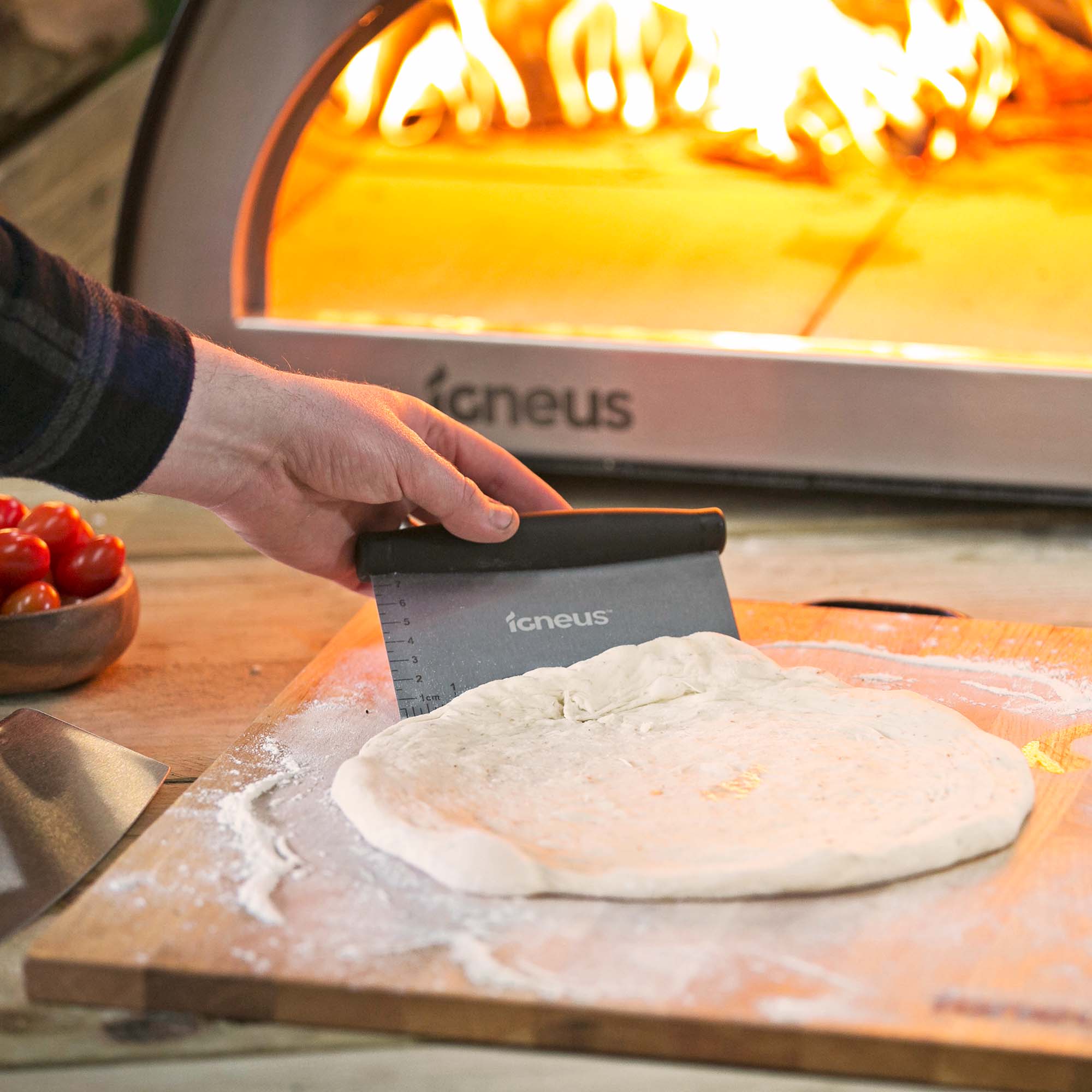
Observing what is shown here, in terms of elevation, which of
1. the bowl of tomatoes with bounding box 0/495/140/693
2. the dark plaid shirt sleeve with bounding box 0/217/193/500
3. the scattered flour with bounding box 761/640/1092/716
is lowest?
the scattered flour with bounding box 761/640/1092/716

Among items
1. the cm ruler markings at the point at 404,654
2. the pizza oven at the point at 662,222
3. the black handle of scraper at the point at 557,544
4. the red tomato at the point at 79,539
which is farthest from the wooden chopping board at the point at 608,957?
the pizza oven at the point at 662,222

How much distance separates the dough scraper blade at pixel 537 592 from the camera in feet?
3.23

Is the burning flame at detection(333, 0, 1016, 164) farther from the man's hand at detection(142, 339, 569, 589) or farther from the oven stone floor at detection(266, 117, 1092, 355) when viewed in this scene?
the man's hand at detection(142, 339, 569, 589)

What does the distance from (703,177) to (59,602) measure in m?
0.98

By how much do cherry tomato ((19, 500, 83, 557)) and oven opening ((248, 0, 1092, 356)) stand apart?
1.81ft

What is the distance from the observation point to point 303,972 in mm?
647

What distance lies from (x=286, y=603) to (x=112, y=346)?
521mm

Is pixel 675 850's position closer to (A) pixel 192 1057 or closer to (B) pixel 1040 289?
(A) pixel 192 1057

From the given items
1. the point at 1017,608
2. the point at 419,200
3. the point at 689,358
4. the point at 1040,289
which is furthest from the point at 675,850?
the point at 419,200

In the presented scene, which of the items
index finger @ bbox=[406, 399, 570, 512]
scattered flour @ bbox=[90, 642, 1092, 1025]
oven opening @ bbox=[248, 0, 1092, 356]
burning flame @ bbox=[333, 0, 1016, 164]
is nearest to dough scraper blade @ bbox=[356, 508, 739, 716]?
index finger @ bbox=[406, 399, 570, 512]

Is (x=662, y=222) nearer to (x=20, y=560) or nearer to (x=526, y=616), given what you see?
(x=526, y=616)

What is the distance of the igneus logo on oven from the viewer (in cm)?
152

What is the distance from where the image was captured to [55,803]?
85 cm

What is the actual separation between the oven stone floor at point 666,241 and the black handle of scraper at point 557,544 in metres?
0.52
